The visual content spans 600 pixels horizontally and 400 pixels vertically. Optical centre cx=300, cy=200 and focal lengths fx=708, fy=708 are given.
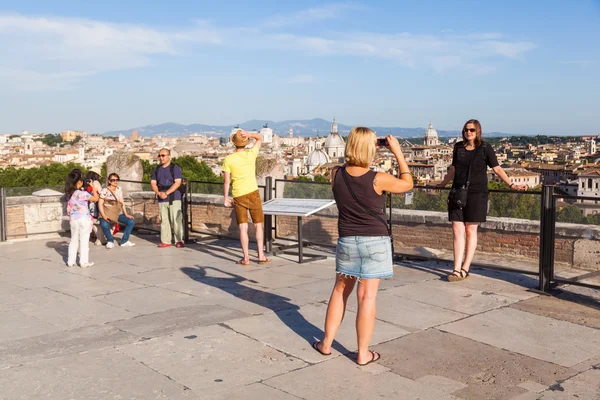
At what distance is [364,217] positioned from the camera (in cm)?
448

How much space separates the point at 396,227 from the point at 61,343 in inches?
201

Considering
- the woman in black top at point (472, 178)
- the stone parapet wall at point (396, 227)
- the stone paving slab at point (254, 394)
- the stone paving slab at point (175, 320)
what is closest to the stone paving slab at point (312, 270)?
the stone parapet wall at point (396, 227)

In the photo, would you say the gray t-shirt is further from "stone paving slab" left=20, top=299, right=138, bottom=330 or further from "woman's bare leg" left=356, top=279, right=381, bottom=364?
"woman's bare leg" left=356, top=279, right=381, bottom=364

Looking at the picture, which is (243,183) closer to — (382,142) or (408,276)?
(408,276)

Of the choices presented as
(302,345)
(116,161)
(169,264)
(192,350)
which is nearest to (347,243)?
(302,345)

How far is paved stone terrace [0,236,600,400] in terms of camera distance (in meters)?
4.25

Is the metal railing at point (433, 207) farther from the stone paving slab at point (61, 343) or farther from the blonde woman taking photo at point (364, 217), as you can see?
the stone paving slab at point (61, 343)

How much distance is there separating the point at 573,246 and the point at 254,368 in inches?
178

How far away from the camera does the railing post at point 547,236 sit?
6824 millimetres

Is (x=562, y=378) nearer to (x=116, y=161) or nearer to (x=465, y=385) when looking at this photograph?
(x=465, y=385)

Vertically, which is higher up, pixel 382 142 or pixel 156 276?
pixel 382 142

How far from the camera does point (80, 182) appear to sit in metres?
8.60

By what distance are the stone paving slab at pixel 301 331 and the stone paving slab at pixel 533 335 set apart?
610 millimetres

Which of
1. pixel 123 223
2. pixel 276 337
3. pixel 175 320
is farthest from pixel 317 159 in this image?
pixel 276 337
